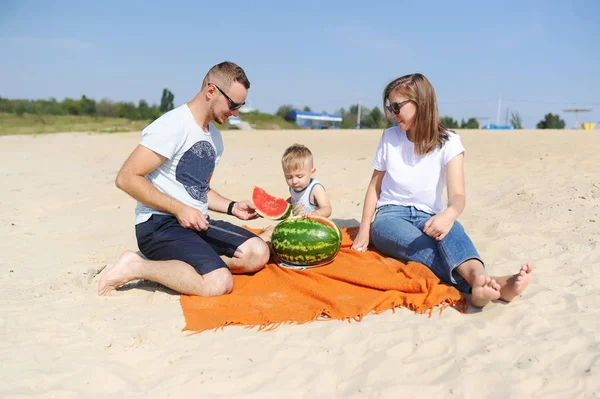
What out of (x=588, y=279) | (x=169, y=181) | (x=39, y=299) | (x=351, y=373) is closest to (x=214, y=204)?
(x=169, y=181)

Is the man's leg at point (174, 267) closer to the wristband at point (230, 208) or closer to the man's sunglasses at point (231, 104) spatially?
the wristband at point (230, 208)

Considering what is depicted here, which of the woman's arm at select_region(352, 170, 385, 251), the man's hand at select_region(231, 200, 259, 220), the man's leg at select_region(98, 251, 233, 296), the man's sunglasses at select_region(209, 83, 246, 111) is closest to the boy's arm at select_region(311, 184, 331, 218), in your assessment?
the woman's arm at select_region(352, 170, 385, 251)

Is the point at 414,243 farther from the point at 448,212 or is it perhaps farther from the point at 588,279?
the point at 588,279

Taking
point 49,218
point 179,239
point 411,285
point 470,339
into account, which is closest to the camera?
point 470,339

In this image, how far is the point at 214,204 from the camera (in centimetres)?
511

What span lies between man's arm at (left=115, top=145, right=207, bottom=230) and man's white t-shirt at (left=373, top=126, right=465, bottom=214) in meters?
1.81

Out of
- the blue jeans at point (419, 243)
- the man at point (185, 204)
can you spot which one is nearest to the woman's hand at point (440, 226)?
the blue jeans at point (419, 243)

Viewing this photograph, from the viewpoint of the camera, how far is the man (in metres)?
4.20

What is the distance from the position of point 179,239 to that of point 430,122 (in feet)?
7.78

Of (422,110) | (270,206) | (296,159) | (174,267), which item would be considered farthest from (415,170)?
(174,267)

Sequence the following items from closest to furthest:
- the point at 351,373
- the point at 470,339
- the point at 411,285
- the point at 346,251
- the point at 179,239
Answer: the point at 351,373 < the point at 470,339 < the point at 411,285 < the point at 179,239 < the point at 346,251

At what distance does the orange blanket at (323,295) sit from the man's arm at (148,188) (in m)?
0.63

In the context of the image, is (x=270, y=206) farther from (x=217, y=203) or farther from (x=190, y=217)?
(x=190, y=217)

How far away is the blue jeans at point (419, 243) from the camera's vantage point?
4035 millimetres
